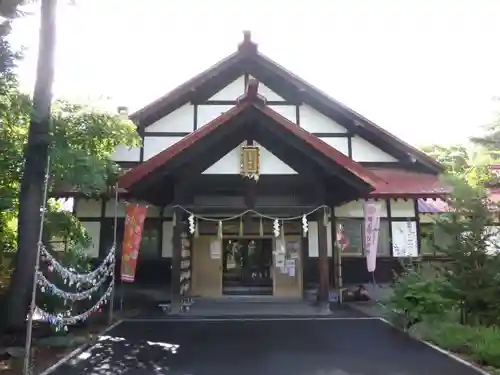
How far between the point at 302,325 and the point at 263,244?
4166 millimetres

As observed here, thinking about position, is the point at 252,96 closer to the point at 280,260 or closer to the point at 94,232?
the point at 280,260

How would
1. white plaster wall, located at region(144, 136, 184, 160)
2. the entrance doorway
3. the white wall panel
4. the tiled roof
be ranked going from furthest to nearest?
white plaster wall, located at region(144, 136, 184, 160) < the white wall panel < the entrance doorway < the tiled roof

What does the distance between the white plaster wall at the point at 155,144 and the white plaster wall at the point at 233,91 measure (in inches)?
75.7

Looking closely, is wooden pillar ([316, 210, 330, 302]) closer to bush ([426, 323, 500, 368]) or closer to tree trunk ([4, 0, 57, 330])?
bush ([426, 323, 500, 368])

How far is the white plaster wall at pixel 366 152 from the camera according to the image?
13.7 meters

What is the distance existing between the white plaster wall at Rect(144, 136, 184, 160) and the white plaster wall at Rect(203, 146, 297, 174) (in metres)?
2.86

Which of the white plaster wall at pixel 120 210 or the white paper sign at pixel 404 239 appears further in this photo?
the white paper sign at pixel 404 239

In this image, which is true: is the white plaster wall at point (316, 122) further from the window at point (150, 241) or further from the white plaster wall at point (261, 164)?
the window at point (150, 241)

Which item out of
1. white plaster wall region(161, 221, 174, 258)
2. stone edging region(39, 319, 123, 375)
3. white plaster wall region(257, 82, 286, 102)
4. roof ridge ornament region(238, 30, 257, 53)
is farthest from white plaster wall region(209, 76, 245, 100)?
stone edging region(39, 319, 123, 375)

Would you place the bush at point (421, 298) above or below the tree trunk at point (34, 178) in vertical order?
below

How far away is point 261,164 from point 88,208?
5527 mm

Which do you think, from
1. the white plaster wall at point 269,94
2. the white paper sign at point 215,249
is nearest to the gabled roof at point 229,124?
the white plaster wall at point 269,94

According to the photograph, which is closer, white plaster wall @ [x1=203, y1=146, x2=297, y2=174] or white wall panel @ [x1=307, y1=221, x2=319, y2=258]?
white plaster wall @ [x1=203, y1=146, x2=297, y2=174]

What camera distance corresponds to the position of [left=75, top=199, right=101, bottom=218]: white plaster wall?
12938mm
